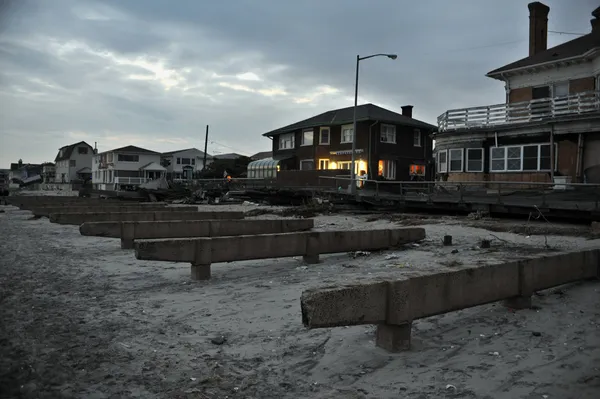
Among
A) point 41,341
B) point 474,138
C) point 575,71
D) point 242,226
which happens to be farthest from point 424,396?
point 575,71

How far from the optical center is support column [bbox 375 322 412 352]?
14.9 ft

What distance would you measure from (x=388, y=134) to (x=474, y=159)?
49.5 feet

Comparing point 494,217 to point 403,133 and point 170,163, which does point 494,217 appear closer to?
point 403,133

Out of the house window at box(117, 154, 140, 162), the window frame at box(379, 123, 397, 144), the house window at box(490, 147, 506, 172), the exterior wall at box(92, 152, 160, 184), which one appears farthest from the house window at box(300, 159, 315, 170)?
the house window at box(117, 154, 140, 162)

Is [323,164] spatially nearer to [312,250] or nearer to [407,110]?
[407,110]

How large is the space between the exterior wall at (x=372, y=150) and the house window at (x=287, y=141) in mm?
587

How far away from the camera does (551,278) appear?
607 cm

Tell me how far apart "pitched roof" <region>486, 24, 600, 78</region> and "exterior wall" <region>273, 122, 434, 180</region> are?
41.9ft

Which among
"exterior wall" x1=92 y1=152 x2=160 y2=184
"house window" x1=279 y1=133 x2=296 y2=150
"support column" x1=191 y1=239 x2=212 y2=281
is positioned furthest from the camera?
"exterior wall" x1=92 y1=152 x2=160 y2=184

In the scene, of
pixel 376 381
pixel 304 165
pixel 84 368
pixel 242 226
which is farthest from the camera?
pixel 304 165

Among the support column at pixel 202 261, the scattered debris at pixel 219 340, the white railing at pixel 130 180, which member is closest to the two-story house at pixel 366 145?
the support column at pixel 202 261

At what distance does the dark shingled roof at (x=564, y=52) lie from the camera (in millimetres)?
26450

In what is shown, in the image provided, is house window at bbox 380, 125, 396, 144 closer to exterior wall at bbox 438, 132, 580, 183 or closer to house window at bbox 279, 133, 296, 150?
house window at bbox 279, 133, 296, 150

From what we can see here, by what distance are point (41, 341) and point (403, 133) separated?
4118cm
